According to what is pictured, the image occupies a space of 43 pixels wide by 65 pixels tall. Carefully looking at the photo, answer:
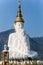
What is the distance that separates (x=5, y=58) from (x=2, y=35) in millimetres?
44039

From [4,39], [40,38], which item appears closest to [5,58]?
[4,39]

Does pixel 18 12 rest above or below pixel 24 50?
above

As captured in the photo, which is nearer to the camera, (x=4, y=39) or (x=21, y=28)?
(x=21, y=28)

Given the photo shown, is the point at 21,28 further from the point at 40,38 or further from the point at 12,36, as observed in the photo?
the point at 40,38

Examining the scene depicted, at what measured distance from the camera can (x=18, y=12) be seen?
34.2 m

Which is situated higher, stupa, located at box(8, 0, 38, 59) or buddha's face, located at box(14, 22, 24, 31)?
buddha's face, located at box(14, 22, 24, 31)

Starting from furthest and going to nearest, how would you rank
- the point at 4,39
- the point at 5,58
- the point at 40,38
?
the point at 40,38, the point at 4,39, the point at 5,58

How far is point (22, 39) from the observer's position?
33.3 metres

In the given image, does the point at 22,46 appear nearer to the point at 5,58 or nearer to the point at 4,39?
the point at 5,58

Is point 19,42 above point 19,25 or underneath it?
underneath

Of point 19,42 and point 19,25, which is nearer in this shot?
point 19,25

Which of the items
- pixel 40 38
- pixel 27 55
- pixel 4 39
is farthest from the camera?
pixel 40 38

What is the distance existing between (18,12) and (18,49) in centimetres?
334

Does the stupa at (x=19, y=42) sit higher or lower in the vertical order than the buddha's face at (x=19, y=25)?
lower
